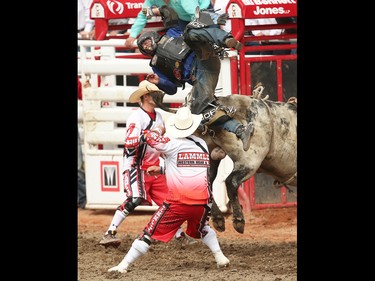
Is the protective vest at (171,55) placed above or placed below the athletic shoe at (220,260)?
above

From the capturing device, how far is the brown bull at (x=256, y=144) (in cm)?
998

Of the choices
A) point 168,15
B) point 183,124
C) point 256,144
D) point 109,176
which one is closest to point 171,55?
point 168,15

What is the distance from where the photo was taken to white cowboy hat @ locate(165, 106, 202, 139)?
29.2 ft

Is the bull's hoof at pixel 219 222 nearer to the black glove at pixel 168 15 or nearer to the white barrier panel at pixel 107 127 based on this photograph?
the black glove at pixel 168 15

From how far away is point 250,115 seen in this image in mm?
10094

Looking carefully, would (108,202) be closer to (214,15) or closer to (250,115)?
(250,115)

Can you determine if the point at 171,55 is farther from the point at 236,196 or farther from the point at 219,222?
the point at 219,222

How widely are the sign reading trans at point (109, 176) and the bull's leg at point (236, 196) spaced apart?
3.00 m

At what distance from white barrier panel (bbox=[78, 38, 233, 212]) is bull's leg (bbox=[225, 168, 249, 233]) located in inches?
87.7

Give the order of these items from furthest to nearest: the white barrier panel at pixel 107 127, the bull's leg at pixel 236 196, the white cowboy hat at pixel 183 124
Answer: the white barrier panel at pixel 107 127
the bull's leg at pixel 236 196
the white cowboy hat at pixel 183 124

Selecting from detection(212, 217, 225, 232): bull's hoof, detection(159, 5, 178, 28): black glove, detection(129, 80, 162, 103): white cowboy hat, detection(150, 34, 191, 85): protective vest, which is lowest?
detection(212, 217, 225, 232): bull's hoof

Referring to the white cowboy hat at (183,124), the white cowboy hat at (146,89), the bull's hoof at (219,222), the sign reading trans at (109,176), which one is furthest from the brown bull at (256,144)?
the sign reading trans at (109,176)

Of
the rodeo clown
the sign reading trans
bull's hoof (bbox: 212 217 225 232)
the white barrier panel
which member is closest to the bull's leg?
bull's hoof (bbox: 212 217 225 232)

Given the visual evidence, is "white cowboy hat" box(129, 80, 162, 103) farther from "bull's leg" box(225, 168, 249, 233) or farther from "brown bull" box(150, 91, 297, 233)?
"bull's leg" box(225, 168, 249, 233)
